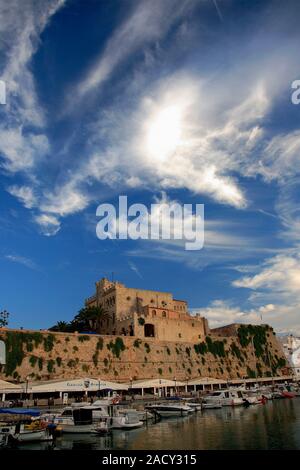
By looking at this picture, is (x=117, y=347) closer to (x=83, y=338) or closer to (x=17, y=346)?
(x=83, y=338)

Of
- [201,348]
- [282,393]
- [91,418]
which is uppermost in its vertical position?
[201,348]

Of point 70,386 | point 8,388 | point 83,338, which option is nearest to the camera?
point 8,388

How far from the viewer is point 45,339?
44469mm

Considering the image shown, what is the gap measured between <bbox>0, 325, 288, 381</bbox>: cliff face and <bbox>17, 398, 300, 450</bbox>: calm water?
651 inches

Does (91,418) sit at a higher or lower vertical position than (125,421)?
higher

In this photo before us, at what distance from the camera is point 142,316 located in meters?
59.2

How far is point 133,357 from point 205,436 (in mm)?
29786

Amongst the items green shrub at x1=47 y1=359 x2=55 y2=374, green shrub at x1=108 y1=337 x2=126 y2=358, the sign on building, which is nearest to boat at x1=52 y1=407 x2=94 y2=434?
the sign on building

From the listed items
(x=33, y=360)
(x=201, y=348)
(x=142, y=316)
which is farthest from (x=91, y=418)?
(x=201, y=348)

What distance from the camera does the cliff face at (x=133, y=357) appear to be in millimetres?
41656

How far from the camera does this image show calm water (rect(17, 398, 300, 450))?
20.8m

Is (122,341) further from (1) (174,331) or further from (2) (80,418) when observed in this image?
(2) (80,418)

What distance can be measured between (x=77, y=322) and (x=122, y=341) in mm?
13600
